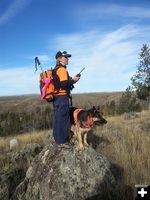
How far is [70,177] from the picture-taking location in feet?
23.7

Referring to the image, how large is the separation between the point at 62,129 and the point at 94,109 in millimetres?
791

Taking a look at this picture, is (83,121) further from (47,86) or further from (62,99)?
(47,86)

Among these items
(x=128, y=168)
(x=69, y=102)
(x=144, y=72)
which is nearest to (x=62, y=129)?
(x=69, y=102)

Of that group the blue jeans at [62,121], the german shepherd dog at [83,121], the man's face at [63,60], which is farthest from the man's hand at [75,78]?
the german shepherd dog at [83,121]

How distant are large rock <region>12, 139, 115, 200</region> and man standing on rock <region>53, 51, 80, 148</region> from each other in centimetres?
30

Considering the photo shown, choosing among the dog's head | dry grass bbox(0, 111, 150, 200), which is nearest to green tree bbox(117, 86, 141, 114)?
dry grass bbox(0, 111, 150, 200)

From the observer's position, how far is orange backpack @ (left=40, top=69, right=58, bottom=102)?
7.46 meters

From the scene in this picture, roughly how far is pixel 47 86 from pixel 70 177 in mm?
1838

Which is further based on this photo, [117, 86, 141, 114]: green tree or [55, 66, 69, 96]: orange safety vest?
[117, 86, 141, 114]: green tree

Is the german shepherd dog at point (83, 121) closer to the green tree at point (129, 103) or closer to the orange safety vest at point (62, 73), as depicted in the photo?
the orange safety vest at point (62, 73)

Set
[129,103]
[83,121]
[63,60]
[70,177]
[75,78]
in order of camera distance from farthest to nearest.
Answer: [129,103] → [83,121] → [63,60] → [75,78] → [70,177]

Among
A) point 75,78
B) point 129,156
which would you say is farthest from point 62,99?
point 129,156

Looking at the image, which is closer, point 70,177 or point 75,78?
point 70,177

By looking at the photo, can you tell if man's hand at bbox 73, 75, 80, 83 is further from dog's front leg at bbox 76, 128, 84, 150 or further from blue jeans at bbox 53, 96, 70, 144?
dog's front leg at bbox 76, 128, 84, 150
